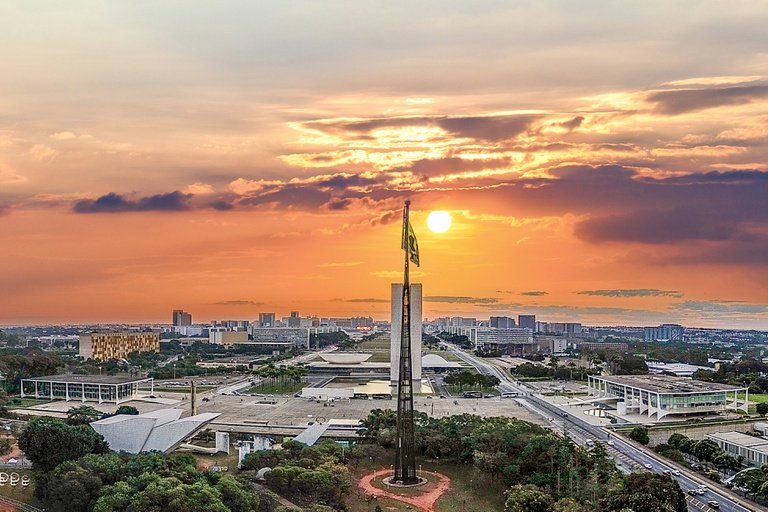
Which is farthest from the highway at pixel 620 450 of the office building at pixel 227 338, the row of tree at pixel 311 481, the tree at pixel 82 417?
the office building at pixel 227 338

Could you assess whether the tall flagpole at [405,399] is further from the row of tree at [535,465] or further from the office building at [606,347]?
the office building at [606,347]

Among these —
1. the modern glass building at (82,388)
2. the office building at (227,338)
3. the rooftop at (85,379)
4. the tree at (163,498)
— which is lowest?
the office building at (227,338)

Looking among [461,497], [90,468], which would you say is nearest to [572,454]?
[461,497]

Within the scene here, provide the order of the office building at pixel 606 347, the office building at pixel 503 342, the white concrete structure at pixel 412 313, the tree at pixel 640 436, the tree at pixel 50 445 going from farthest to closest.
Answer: the office building at pixel 503 342 < the office building at pixel 606 347 < the tree at pixel 640 436 < the white concrete structure at pixel 412 313 < the tree at pixel 50 445

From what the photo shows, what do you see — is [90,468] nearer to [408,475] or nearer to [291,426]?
[408,475]

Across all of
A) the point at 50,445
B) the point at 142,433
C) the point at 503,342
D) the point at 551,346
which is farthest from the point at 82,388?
the point at 503,342

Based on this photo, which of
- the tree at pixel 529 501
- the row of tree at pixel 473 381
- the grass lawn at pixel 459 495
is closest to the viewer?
the tree at pixel 529 501

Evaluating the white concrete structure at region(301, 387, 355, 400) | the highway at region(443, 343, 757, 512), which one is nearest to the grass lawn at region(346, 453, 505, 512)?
the highway at region(443, 343, 757, 512)

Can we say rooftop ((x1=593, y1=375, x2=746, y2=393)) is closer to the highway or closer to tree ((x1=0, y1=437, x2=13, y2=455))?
the highway
